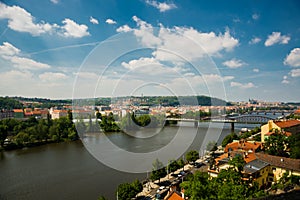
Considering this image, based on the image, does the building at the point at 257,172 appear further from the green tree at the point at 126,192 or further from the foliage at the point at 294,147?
the green tree at the point at 126,192

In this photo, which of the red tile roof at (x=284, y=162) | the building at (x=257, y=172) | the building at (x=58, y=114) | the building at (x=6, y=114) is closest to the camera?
the building at (x=257, y=172)

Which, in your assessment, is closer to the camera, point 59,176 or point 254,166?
point 254,166

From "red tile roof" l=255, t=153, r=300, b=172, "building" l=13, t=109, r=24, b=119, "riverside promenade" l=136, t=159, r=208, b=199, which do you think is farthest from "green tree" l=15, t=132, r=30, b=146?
"building" l=13, t=109, r=24, b=119

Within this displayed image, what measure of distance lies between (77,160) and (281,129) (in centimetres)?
612

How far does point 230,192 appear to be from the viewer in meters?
1.81

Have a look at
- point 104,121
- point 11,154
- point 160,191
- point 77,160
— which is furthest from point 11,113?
point 160,191

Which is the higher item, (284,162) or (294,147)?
(294,147)

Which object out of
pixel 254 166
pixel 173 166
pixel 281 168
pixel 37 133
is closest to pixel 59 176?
pixel 173 166

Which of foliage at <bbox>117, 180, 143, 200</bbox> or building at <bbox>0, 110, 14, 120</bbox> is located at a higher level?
building at <bbox>0, 110, 14, 120</bbox>

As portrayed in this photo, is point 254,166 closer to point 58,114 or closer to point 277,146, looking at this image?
point 277,146

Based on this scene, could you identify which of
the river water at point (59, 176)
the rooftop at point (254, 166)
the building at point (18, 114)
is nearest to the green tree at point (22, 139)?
the river water at point (59, 176)

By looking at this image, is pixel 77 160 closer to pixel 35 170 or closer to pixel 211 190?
pixel 35 170

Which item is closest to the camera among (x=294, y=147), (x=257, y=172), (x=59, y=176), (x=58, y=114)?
(x=257, y=172)

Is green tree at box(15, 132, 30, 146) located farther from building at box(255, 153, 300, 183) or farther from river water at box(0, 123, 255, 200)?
building at box(255, 153, 300, 183)
